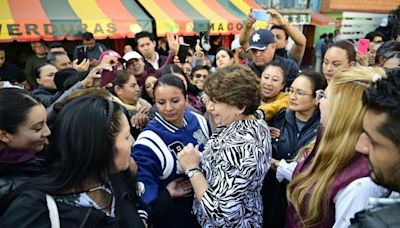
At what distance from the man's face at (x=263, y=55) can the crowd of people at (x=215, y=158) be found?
33.4 inches

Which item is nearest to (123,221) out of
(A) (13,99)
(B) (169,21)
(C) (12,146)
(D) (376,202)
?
(C) (12,146)

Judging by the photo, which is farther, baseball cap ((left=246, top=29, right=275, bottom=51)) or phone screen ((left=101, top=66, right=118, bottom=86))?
baseball cap ((left=246, top=29, right=275, bottom=51))

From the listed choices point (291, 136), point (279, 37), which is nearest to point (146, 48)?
point (279, 37)

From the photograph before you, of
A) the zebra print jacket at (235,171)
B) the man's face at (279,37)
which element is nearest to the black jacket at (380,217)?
the zebra print jacket at (235,171)

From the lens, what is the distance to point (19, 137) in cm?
146

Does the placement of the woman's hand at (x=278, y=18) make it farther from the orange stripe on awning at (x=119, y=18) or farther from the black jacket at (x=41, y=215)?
the orange stripe on awning at (x=119, y=18)

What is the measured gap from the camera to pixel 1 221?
1.08m

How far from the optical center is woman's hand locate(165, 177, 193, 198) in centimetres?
184

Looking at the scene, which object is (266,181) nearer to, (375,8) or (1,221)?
(1,221)

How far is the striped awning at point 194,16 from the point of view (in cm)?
701

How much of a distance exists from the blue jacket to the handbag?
4.88 feet

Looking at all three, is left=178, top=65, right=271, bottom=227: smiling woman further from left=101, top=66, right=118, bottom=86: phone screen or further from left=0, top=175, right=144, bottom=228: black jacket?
left=101, top=66, right=118, bottom=86: phone screen

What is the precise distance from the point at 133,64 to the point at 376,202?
10.7ft

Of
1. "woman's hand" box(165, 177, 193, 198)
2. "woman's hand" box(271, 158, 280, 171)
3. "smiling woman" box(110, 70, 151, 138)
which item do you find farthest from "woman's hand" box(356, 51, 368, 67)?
"woman's hand" box(165, 177, 193, 198)
